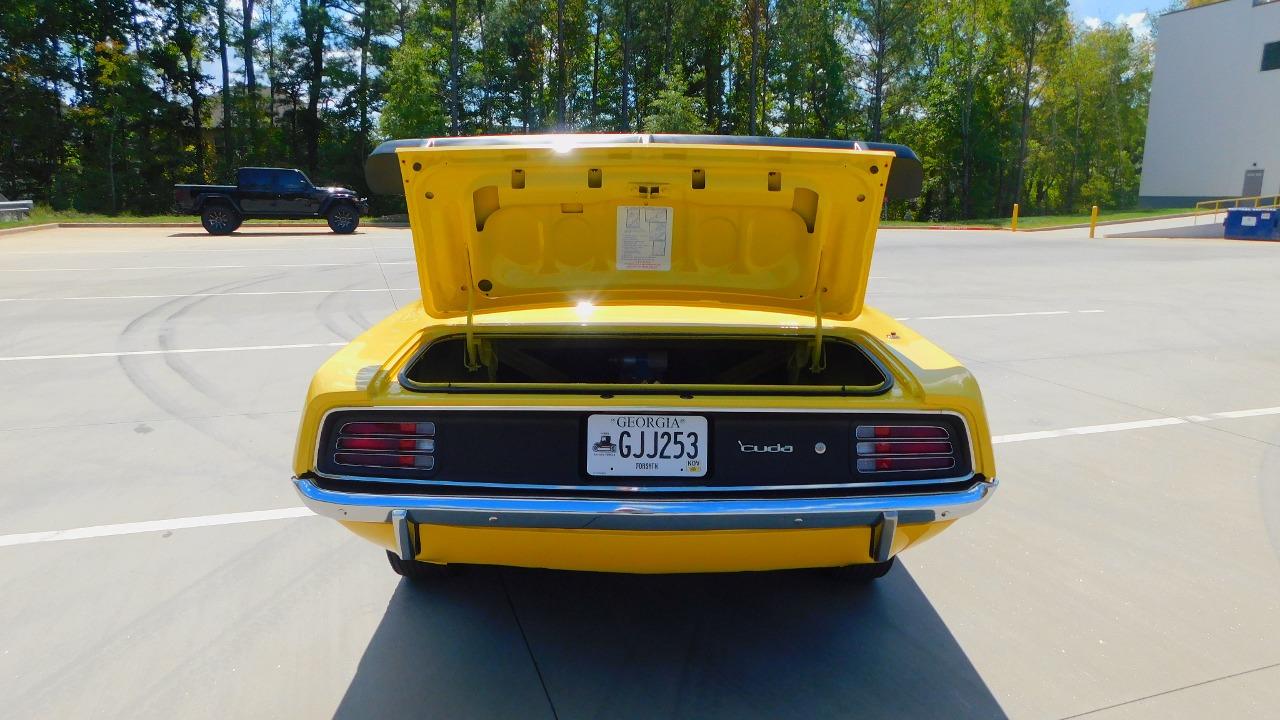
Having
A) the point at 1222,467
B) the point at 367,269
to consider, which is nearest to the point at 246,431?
the point at 1222,467

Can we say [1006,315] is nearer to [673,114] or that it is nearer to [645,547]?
[645,547]

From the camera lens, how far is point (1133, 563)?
3086 mm

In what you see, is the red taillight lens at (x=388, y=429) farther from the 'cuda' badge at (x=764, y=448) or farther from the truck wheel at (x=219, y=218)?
the truck wheel at (x=219, y=218)

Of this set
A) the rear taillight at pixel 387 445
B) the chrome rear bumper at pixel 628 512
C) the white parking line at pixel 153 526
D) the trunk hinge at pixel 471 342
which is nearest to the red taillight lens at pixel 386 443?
the rear taillight at pixel 387 445

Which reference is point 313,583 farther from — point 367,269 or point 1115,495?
point 367,269

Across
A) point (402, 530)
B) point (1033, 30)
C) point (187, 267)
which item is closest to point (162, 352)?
point (402, 530)

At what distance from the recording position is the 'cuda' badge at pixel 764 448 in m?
2.18

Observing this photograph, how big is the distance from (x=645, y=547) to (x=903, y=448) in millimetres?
797

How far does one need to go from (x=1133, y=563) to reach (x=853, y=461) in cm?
171

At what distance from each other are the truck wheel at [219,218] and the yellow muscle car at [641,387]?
828 inches

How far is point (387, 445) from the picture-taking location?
86.3 inches

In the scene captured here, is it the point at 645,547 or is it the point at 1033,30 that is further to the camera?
the point at 1033,30

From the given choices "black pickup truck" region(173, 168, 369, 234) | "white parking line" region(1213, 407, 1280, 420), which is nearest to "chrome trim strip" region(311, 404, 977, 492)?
"white parking line" region(1213, 407, 1280, 420)

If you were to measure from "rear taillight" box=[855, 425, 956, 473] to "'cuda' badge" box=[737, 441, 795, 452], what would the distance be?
21 centimetres
